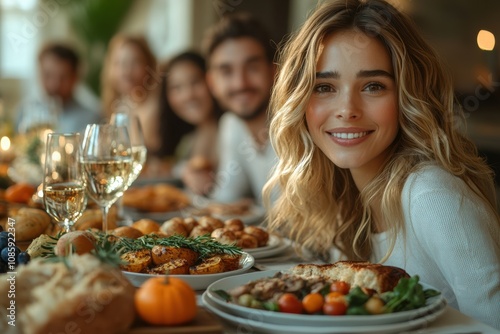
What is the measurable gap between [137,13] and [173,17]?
144cm

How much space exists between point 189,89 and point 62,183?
3.63 meters

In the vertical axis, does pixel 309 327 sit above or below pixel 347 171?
below

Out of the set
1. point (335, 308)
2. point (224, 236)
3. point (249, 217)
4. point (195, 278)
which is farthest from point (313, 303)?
point (249, 217)

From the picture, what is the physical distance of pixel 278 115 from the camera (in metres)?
2.00

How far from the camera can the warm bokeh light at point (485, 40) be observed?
4449 mm

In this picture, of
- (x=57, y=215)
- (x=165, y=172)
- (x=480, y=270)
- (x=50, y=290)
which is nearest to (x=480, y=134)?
(x=165, y=172)

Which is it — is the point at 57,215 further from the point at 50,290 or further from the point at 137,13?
the point at 137,13

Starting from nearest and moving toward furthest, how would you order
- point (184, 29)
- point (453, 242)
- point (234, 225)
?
1. point (453, 242)
2. point (234, 225)
3. point (184, 29)

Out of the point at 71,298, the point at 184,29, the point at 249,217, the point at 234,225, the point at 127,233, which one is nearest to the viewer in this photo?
the point at 71,298

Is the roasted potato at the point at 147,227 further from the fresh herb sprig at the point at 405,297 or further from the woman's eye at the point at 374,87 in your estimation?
the fresh herb sprig at the point at 405,297

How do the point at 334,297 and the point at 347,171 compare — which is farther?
the point at 347,171

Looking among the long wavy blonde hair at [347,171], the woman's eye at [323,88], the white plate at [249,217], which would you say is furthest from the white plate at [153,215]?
the woman's eye at [323,88]

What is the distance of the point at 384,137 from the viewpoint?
1.83 meters

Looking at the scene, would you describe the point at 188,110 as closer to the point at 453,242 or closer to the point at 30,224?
the point at 30,224
